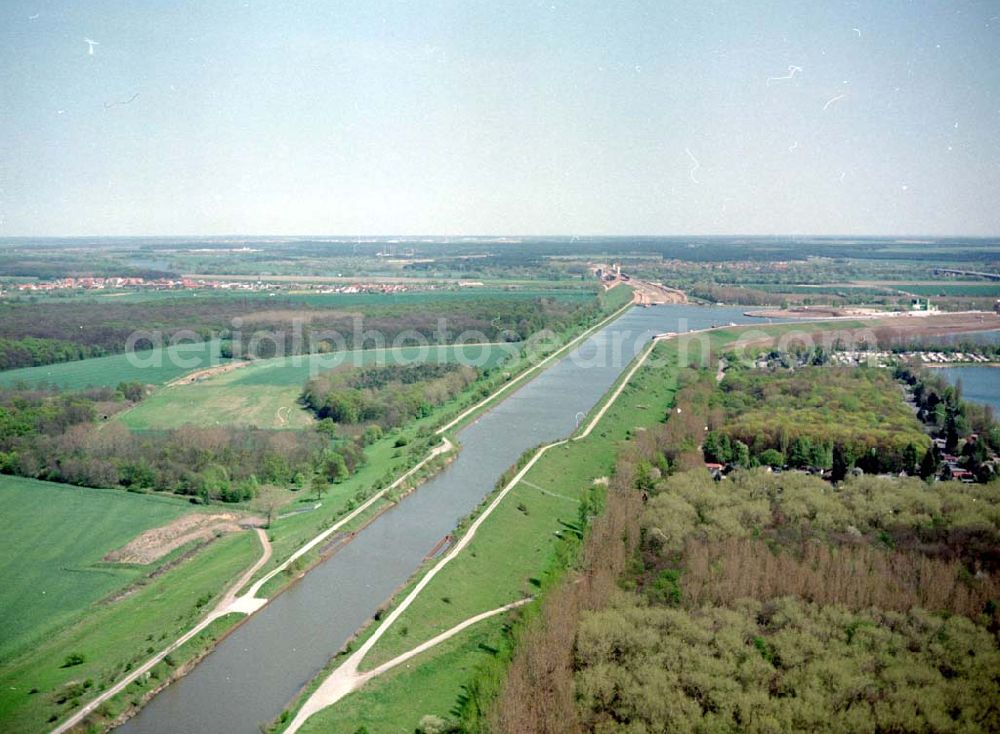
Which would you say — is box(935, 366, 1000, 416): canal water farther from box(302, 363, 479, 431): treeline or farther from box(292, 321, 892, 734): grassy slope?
box(302, 363, 479, 431): treeline

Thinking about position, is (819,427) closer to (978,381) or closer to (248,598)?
(978,381)

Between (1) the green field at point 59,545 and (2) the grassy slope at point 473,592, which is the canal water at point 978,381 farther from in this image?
(1) the green field at point 59,545

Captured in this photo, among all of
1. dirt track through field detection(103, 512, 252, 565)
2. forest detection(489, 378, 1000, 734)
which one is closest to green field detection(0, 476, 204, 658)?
dirt track through field detection(103, 512, 252, 565)

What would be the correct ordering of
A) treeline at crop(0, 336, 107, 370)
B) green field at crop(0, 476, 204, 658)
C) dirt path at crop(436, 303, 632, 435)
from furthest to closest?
treeline at crop(0, 336, 107, 370), dirt path at crop(436, 303, 632, 435), green field at crop(0, 476, 204, 658)

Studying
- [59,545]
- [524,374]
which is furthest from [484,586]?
[524,374]

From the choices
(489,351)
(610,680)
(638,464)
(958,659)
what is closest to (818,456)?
(638,464)

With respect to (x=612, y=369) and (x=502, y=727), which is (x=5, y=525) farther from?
(x=612, y=369)
